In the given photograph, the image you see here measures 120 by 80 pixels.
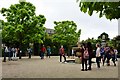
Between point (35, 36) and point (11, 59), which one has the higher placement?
point (35, 36)

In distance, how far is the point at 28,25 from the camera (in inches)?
1774

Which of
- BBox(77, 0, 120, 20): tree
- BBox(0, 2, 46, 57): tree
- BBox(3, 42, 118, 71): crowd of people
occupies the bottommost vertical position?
BBox(3, 42, 118, 71): crowd of people

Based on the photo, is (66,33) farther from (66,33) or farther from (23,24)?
(23,24)

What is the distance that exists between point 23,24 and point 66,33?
4327cm

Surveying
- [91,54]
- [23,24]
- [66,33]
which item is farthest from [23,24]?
[66,33]

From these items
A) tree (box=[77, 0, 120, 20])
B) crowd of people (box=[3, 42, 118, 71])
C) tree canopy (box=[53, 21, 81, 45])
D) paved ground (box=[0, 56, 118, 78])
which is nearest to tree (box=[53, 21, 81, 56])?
tree canopy (box=[53, 21, 81, 45])

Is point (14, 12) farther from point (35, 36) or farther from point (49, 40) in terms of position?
point (49, 40)

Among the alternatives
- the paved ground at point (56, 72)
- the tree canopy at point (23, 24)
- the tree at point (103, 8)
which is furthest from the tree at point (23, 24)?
the tree at point (103, 8)

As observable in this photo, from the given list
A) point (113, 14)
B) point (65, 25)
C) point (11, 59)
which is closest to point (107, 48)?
point (11, 59)

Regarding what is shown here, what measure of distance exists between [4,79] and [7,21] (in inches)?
1218

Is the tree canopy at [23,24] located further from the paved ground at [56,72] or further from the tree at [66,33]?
the tree at [66,33]

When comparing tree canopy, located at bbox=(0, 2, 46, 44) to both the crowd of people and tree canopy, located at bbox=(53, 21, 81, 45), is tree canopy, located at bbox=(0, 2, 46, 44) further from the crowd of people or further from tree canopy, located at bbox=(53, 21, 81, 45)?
tree canopy, located at bbox=(53, 21, 81, 45)

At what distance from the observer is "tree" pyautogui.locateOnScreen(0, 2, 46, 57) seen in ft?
147

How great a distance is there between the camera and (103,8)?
6.67 meters
